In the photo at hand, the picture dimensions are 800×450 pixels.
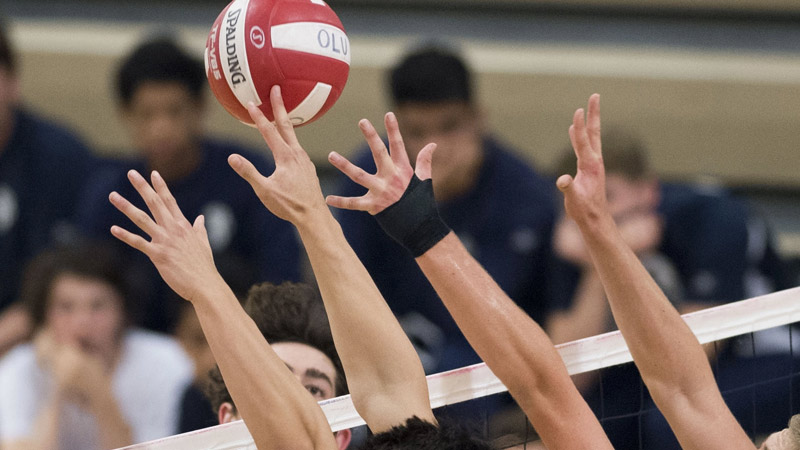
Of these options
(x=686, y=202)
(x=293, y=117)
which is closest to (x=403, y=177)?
(x=293, y=117)

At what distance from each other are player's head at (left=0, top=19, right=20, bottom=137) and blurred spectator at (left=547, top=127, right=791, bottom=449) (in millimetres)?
2732

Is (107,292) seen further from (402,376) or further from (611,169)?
(402,376)

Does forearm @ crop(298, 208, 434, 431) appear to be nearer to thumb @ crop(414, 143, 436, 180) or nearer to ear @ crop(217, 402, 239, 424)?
thumb @ crop(414, 143, 436, 180)

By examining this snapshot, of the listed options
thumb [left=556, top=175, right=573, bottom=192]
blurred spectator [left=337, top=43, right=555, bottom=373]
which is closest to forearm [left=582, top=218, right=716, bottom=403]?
thumb [left=556, top=175, right=573, bottom=192]

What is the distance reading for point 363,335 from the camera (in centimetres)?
278

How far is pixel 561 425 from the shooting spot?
9.41 feet

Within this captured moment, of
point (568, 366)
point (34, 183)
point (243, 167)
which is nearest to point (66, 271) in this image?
point (34, 183)

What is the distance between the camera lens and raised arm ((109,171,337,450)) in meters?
2.48

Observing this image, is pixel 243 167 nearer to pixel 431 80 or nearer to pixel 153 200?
pixel 153 200

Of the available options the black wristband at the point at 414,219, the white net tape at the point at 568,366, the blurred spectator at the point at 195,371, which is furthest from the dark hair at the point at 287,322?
the blurred spectator at the point at 195,371

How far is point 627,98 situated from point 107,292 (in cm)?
390

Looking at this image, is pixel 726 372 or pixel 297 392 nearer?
pixel 297 392

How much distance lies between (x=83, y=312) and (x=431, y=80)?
1.90m

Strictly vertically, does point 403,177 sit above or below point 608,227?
above
